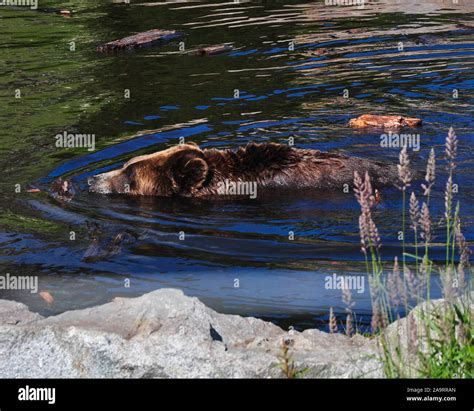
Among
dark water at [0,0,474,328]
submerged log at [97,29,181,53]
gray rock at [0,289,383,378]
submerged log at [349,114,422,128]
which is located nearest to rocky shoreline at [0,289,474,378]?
gray rock at [0,289,383,378]

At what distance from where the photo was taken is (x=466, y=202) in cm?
1009

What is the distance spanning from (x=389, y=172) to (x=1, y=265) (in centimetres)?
403

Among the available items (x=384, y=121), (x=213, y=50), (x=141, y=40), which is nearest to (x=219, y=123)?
(x=384, y=121)

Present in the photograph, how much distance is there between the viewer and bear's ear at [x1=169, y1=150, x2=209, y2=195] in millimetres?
10830

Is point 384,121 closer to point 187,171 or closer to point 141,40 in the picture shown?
point 187,171

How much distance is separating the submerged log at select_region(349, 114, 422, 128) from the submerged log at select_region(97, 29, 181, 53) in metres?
7.68

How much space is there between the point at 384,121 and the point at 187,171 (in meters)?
3.13

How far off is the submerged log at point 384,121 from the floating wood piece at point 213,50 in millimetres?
6257

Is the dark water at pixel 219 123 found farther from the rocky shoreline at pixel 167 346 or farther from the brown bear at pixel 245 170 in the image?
the rocky shoreline at pixel 167 346

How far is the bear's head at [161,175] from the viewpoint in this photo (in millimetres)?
10883

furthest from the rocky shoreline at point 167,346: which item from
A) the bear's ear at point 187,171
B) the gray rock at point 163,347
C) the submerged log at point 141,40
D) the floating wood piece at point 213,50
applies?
the submerged log at point 141,40

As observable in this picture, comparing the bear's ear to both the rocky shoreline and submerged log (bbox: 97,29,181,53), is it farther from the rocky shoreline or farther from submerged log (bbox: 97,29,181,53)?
submerged log (bbox: 97,29,181,53)

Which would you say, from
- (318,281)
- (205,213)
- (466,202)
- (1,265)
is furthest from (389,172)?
(1,265)

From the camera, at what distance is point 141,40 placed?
19.9m
